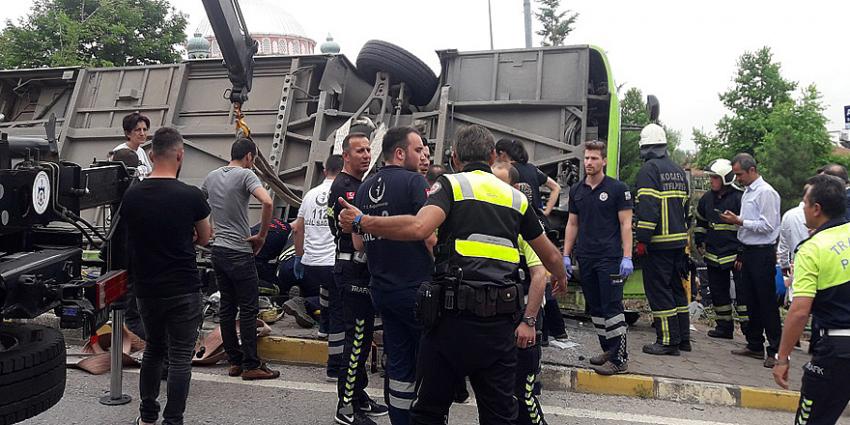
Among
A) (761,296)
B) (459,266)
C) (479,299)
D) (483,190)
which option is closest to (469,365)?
(479,299)

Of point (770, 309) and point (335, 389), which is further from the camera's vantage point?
point (770, 309)

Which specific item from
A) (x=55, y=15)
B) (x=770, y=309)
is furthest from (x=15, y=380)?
(x=55, y=15)

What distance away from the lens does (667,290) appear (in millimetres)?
5609

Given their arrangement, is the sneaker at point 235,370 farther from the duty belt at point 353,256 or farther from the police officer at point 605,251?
the police officer at point 605,251

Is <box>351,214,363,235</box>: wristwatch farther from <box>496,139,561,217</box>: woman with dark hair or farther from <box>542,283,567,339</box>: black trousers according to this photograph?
<box>542,283,567,339</box>: black trousers

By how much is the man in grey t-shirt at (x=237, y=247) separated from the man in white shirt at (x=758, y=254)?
13.3 ft

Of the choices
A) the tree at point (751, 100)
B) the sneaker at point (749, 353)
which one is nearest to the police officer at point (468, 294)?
the sneaker at point (749, 353)

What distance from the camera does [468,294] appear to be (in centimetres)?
272

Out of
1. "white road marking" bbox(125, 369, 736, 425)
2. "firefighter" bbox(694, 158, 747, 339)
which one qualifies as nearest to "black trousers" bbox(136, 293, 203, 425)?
"white road marking" bbox(125, 369, 736, 425)

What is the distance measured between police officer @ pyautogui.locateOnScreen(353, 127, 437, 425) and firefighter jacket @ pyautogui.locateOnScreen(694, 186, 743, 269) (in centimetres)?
393

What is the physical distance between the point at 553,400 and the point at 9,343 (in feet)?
11.0

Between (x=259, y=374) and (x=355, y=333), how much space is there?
126 centimetres

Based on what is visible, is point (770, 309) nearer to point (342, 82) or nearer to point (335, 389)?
point (335, 389)

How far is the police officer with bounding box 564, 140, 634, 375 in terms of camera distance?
16.1 feet
